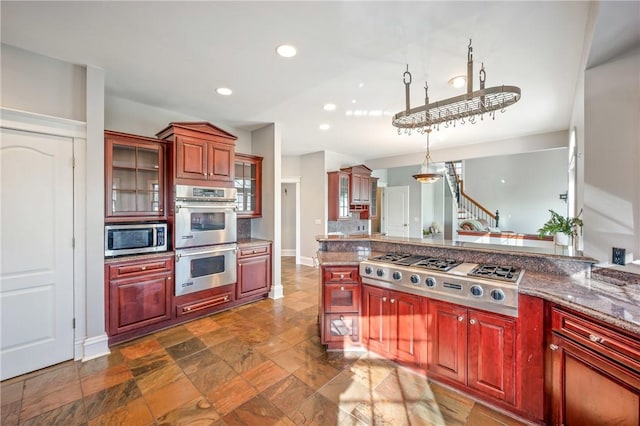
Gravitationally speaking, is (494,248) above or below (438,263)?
above

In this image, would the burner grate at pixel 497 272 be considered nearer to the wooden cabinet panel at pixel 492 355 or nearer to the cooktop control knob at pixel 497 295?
the cooktop control knob at pixel 497 295

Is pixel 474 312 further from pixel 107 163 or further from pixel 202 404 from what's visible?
pixel 107 163

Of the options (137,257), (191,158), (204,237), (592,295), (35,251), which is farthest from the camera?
(204,237)

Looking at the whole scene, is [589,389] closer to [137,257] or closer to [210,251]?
[210,251]

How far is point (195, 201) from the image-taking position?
3.31 meters

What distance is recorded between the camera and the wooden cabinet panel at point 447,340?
6.48ft

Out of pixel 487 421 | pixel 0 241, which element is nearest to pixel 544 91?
pixel 487 421

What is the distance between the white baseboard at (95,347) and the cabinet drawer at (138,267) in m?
0.58

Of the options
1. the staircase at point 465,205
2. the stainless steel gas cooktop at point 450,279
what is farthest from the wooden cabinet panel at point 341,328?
the staircase at point 465,205

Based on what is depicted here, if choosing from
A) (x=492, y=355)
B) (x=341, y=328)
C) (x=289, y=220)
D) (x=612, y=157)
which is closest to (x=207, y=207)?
→ (x=341, y=328)

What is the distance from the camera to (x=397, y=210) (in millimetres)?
8344

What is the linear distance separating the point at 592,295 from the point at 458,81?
221cm

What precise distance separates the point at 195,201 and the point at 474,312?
3.17 meters

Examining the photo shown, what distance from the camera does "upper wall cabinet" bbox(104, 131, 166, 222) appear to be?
9.14 ft
